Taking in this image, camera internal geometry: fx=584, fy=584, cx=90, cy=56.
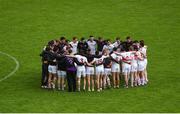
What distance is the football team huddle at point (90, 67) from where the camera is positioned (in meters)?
31.4

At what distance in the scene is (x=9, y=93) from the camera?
31.8m

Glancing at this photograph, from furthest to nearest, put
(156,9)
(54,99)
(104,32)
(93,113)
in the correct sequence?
(156,9), (104,32), (54,99), (93,113)

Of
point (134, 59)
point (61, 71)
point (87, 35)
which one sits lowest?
point (61, 71)

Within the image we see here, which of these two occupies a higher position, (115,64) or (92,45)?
(92,45)

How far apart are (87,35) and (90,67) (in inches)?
519

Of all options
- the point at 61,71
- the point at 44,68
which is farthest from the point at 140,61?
the point at 44,68

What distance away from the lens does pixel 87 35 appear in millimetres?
44406

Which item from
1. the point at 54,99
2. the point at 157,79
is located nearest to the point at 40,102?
the point at 54,99

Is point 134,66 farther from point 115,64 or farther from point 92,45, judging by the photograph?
point 92,45

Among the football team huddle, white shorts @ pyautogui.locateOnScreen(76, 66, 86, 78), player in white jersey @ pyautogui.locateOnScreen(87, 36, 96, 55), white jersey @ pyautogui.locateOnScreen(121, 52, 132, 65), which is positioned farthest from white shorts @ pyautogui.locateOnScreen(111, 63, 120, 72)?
player in white jersey @ pyautogui.locateOnScreen(87, 36, 96, 55)

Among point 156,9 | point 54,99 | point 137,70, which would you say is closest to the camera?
point 54,99

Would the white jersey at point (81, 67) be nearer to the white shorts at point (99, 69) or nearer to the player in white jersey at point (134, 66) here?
the white shorts at point (99, 69)

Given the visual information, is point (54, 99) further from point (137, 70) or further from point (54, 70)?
point (137, 70)

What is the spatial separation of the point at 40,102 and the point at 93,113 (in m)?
3.26
